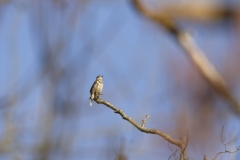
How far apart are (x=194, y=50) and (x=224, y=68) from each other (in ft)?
0.82

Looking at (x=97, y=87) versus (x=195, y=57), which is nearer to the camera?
(x=195, y=57)

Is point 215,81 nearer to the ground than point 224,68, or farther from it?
nearer to the ground

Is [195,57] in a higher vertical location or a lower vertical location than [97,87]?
lower

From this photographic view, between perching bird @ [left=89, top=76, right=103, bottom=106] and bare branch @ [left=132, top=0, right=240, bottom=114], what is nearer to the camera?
bare branch @ [left=132, top=0, right=240, bottom=114]

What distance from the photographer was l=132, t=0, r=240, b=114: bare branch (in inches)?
35.4

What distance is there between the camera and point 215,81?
0.89 meters

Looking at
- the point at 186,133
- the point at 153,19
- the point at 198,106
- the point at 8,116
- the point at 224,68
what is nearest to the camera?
the point at 153,19

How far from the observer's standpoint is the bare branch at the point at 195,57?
90cm

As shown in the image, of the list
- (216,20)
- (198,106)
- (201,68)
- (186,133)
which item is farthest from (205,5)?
(186,133)

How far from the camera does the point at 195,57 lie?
36.2 inches

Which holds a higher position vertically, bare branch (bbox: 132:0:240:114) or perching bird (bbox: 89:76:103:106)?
perching bird (bbox: 89:76:103:106)

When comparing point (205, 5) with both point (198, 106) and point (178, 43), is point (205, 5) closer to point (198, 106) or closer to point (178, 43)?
point (178, 43)

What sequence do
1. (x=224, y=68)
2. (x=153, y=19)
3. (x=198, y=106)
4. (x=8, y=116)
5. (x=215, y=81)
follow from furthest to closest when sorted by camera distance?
1. (x=8, y=116)
2. (x=198, y=106)
3. (x=224, y=68)
4. (x=153, y=19)
5. (x=215, y=81)

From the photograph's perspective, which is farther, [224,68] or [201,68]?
[224,68]
